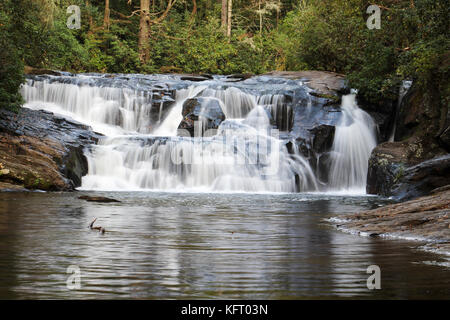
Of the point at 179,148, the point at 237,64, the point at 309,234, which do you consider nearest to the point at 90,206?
the point at 309,234

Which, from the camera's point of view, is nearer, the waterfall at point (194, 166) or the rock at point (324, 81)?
the waterfall at point (194, 166)

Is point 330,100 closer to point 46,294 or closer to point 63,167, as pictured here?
point 63,167

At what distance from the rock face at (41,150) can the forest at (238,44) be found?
116cm

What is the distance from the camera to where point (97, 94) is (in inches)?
1177

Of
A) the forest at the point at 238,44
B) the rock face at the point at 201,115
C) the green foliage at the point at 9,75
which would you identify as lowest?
the rock face at the point at 201,115

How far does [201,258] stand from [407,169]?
14.2 m

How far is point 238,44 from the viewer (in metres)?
43.6

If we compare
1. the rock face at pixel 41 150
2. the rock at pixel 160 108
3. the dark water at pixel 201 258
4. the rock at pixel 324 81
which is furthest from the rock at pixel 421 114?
the rock face at pixel 41 150

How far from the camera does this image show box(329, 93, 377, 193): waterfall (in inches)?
1021

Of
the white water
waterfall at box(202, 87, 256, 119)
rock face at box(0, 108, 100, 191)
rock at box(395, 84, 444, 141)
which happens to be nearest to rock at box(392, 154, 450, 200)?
rock at box(395, 84, 444, 141)

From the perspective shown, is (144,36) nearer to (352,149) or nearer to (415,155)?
(352,149)

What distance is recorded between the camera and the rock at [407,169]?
18.7m

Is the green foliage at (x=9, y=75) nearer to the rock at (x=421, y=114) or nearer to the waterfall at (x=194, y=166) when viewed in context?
the waterfall at (x=194, y=166)

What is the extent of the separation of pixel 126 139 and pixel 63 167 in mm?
3485
